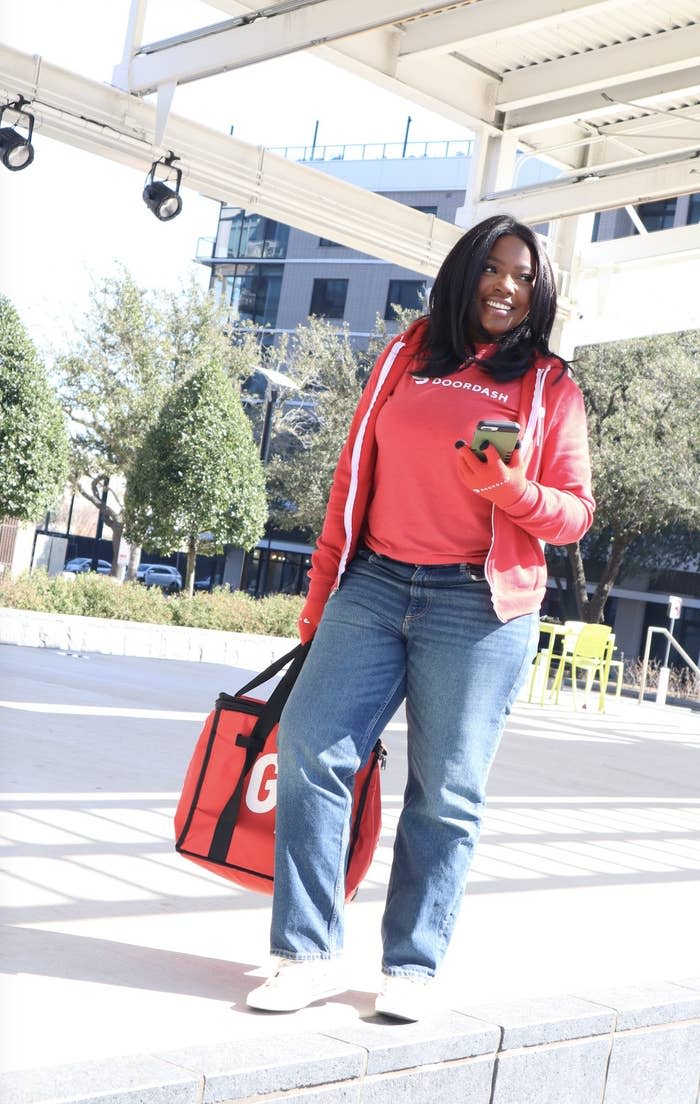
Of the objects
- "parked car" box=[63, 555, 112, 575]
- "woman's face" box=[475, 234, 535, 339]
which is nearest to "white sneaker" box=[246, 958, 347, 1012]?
"woman's face" box=[475, 234, 535, 339]

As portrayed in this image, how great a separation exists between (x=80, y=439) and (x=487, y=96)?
862 inches

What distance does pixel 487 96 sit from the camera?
898 cm

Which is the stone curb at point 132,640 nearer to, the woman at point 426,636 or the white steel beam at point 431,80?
the white steel beam at point 431,80

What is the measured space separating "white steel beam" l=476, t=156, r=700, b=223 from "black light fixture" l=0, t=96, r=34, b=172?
3.17 metres

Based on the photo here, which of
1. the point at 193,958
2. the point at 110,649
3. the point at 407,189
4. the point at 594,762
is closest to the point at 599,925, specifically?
the point at 193,958

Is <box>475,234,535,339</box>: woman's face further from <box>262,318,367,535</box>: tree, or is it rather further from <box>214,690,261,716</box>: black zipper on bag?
<box>262,318,367,535</box>: tree

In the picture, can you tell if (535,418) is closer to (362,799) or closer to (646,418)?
(362,799)

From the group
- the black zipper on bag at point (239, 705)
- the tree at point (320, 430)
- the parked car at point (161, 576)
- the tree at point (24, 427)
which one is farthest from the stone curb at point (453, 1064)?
the parked car at point (161, 576)

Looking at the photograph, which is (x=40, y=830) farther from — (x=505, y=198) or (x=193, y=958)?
(x=505, y=198)

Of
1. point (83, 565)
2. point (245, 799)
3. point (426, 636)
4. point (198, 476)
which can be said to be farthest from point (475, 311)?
point (83, 565)

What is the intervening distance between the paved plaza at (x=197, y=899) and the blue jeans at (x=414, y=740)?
21 cm

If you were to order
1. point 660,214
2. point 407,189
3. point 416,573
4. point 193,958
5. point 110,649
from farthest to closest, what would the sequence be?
point 407,189 < point 660,214 < point 110,649 < point 193,958 < point 416,573

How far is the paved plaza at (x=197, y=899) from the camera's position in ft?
8.23

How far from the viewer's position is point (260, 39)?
7.32 m
